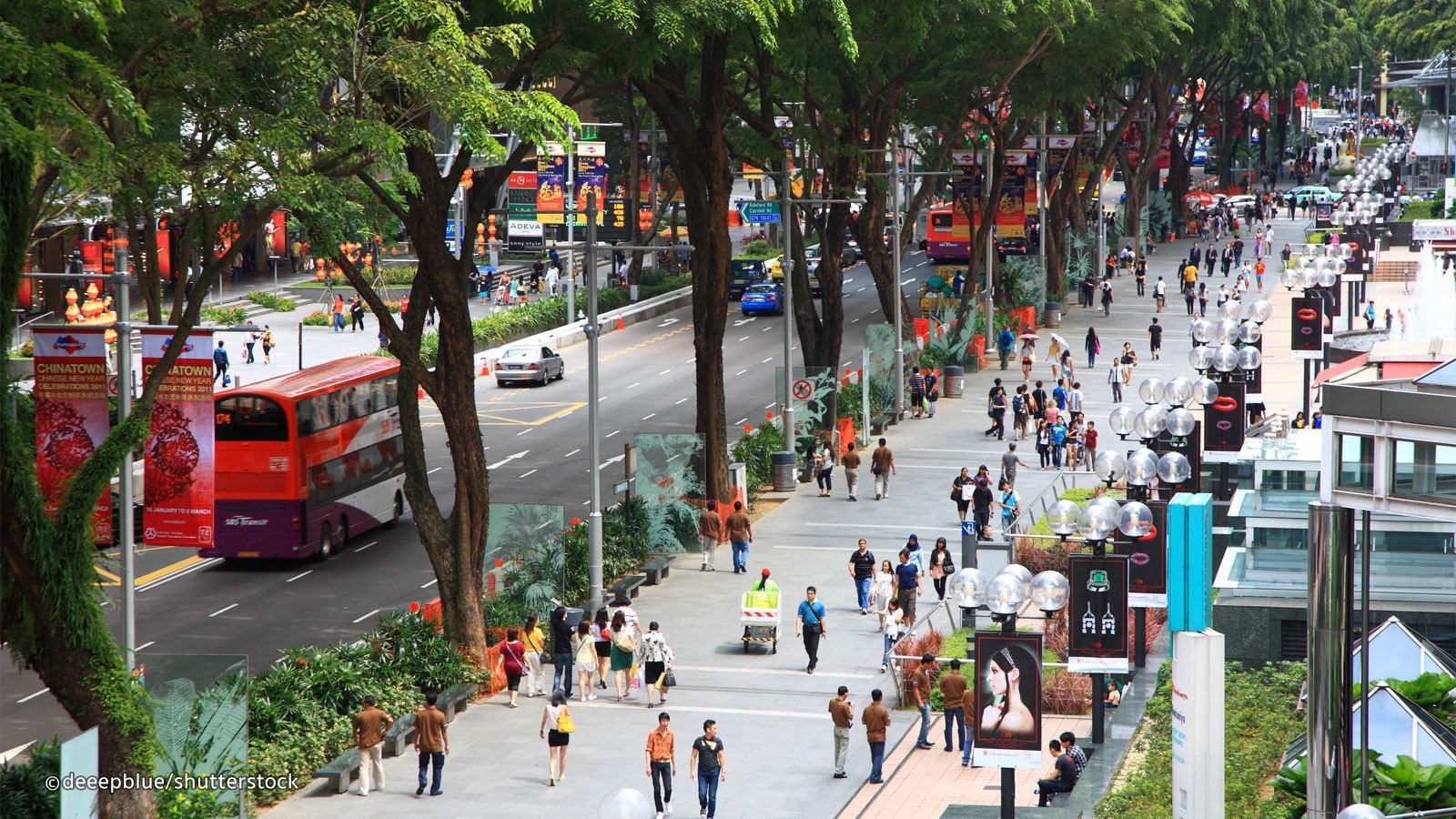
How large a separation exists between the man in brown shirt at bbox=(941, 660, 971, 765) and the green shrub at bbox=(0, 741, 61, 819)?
10.7 metres

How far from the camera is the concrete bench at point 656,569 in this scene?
3284cm

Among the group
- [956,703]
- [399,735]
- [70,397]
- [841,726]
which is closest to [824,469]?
[956,703]

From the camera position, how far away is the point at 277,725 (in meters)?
22.5

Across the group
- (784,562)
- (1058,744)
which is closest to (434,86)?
(1058,744)

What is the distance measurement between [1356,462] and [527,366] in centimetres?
3990

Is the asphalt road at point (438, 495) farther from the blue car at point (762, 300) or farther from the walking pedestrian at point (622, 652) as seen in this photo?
the walking pedestrian at point (622, 652)

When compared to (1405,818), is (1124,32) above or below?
above

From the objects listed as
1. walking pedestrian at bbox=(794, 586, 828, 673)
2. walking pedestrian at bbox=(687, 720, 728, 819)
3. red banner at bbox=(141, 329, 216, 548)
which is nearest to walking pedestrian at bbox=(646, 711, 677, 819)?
walking pedestrian at bbox=(687, 720, 728, 819)

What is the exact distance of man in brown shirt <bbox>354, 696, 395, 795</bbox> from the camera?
2203 cm

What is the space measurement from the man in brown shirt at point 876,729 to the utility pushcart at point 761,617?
579 centimetres

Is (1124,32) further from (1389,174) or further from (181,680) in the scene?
(1389,174)

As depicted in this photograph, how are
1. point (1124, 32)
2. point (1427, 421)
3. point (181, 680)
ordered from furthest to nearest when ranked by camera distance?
1. point (1124, 32)
2. point (181, 680)
3. point (1427, 421)

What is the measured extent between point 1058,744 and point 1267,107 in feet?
371

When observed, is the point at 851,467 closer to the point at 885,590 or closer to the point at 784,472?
the point at 784,472
